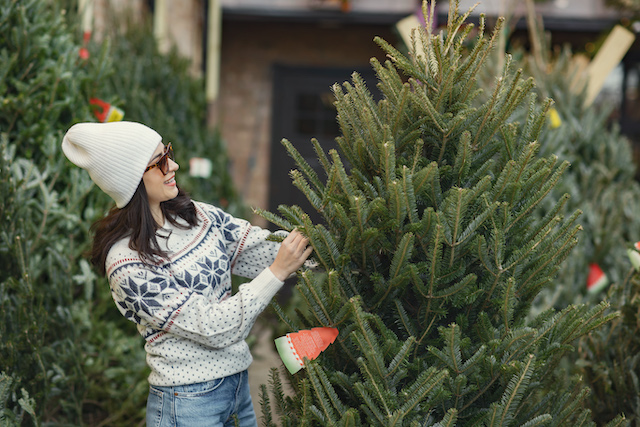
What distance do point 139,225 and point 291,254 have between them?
0.47 m

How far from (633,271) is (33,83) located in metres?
2.84

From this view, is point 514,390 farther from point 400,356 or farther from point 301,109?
point 301,109

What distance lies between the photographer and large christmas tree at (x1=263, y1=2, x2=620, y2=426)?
156cm

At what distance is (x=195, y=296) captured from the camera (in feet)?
5.74

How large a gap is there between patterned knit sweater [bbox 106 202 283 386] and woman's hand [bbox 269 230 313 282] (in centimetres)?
3

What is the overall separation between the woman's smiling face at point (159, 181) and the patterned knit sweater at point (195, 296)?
10 centimetres

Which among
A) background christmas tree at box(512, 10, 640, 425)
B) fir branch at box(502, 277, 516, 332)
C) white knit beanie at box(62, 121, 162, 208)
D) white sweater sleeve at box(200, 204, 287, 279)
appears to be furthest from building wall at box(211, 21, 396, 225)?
fir branch at box(502, 277, 516, 332)

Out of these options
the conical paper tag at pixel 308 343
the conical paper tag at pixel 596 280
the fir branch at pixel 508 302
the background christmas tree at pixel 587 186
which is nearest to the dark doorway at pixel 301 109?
the background christmas tree at pixel 587 186

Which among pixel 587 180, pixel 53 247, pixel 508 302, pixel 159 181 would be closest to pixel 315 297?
pixel 508 302

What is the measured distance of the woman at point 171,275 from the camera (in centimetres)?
174

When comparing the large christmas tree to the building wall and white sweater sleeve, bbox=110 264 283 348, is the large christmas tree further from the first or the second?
the building wall

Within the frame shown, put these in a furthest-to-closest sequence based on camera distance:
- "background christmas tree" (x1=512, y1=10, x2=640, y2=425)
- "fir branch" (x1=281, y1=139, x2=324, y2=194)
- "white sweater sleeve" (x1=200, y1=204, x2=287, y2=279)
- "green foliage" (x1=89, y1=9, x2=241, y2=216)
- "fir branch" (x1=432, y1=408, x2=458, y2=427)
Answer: "green foliage" (x1=89, y1=9, x2=241, y2=216) < "background christmas tree" (x1=512, y1=10, x2=640, y2=425) < "white sweater sleeve" (x1=200, y1=204, x2=287, y2=279) < "fir branch" (x1=281, y1=139, x2=324, y2=194) < "fir branch" (x1=432, y1=408, x2=458, y2=427)

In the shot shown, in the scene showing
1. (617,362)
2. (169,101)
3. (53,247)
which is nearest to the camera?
(617,362)

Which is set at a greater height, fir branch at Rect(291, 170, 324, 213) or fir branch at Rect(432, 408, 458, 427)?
fir branch at Rect(291, 170, 324, 213)
